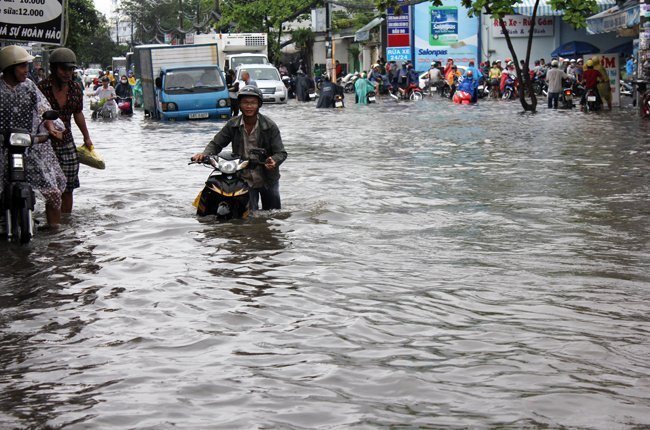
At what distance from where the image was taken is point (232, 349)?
20.1 feet

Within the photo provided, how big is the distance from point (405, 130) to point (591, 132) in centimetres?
439

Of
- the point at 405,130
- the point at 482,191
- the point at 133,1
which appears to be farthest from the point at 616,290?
the point at 133,1

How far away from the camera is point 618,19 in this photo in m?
34.6

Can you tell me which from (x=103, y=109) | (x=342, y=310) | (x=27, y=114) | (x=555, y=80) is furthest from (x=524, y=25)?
(x=342, y=310)

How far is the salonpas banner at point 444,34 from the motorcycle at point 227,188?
161 ft

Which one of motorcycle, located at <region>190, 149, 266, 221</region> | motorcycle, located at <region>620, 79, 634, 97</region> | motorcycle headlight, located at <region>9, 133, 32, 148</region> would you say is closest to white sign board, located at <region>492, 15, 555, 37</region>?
motorcycle, located at <region>620, 79, 634, 97</region>

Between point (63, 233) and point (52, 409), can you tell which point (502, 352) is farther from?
point (63, 233)

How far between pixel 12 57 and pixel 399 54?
5185cm

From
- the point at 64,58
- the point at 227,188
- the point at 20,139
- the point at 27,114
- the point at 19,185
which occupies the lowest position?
the point at 227,188

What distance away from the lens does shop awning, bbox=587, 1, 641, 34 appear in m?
31.5

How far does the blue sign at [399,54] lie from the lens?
60.2 metres

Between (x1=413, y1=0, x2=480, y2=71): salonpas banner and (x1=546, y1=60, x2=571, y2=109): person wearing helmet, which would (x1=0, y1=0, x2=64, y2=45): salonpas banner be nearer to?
(x1=546, y1=60, x2=571, y2=109): person wearing helmet

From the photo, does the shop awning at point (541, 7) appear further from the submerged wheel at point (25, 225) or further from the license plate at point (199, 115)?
the submerged wheel at point (25, 225)

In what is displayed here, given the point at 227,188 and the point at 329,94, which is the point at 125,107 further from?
the point at 227,188
